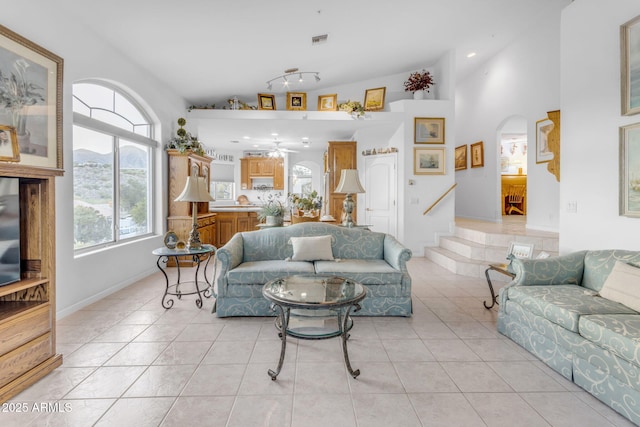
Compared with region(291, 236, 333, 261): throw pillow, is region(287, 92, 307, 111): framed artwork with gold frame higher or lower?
higher

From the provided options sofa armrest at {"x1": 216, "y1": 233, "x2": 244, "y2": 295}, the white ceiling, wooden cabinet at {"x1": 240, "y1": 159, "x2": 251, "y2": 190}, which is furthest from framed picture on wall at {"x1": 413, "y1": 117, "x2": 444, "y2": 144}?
wooden cabinet at {"x1": 240, "y1": 159, "x2": 251, "y2": 190}

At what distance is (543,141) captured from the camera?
5.73m

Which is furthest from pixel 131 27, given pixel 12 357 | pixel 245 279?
pixel 12 357

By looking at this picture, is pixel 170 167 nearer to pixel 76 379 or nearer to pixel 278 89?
pixel 278 89

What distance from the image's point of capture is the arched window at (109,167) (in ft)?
11.7

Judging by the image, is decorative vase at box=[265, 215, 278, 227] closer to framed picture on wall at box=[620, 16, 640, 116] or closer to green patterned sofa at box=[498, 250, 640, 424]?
green patterned sofa at box=[498, 250, 640, 424]

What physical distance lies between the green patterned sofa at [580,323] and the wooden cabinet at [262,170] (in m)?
7.59

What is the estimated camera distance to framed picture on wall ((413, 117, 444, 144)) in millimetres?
6234

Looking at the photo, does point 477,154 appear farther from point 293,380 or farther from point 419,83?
point 293,380

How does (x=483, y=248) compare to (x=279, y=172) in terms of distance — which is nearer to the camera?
(x=483, y=248)

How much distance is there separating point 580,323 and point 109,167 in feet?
16.3

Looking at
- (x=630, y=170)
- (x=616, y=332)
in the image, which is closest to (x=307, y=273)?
(x=616, y=332)

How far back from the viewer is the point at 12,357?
1.90m

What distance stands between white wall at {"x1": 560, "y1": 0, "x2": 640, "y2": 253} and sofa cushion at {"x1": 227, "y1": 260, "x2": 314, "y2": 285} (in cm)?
291
